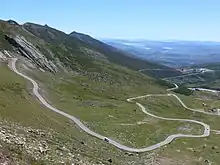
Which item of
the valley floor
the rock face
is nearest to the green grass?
the valley floor

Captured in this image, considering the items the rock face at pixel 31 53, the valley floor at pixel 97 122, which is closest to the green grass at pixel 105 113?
the valley floor at pixel 97 122

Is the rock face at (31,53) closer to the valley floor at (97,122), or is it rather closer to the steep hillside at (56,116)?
the steep hillside at (56,116)

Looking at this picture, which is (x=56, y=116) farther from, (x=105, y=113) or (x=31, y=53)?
(x=31, y=53)

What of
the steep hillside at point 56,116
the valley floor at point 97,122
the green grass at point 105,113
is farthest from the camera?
the green grass at point 105,113

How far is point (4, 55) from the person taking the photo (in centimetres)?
17300

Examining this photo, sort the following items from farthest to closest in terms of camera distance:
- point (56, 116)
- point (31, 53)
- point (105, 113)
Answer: point (31, 53)
point (105, 113)
point (56, 116)

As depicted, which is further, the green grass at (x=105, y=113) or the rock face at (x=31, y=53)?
the rock face at (x=31, y=53)

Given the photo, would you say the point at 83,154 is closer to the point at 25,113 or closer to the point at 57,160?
the point at 57,160

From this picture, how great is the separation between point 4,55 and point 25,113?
102619mm

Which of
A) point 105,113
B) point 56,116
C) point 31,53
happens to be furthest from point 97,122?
point 31,53

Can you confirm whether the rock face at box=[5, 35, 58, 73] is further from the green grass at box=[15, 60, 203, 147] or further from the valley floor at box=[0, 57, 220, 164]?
the valley floor at box=[0, 57, 220, 164]

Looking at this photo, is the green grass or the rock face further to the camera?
the rock face

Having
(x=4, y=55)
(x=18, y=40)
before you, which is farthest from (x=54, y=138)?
(x=18, y=40)

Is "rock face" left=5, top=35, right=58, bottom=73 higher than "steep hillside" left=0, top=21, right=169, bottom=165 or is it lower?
higher
